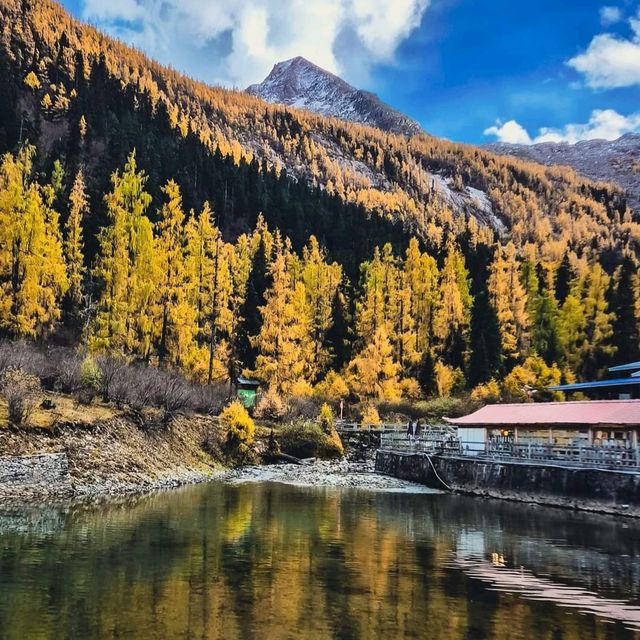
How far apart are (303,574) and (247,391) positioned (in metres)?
28.0

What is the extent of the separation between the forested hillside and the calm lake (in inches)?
781

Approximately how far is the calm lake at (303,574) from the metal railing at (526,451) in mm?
4070

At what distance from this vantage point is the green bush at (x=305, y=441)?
36219 mm

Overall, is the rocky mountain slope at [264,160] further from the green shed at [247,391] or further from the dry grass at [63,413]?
the dry grass at [63,413]

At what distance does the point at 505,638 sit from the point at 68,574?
7222mm

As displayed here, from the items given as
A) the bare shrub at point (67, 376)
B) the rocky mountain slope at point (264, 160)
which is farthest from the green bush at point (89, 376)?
the rocky mountain slope at point (264, 160)

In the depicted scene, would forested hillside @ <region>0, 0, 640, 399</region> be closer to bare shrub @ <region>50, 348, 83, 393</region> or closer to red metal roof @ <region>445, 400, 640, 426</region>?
bare shrub @ <region>50, 348, 83, 393</region>

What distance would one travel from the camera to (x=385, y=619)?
28.9 ft

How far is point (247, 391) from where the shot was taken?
128ft

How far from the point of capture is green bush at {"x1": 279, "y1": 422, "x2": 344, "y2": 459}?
119ft

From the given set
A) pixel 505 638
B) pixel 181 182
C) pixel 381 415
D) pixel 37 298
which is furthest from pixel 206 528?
pixel 181 182

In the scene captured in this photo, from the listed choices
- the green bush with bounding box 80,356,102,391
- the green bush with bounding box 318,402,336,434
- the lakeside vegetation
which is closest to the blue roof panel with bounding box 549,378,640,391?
the lakeside vegetation

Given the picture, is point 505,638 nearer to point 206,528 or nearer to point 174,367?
point 206,528

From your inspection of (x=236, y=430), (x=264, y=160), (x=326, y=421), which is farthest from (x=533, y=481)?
(x=264, y=160)
